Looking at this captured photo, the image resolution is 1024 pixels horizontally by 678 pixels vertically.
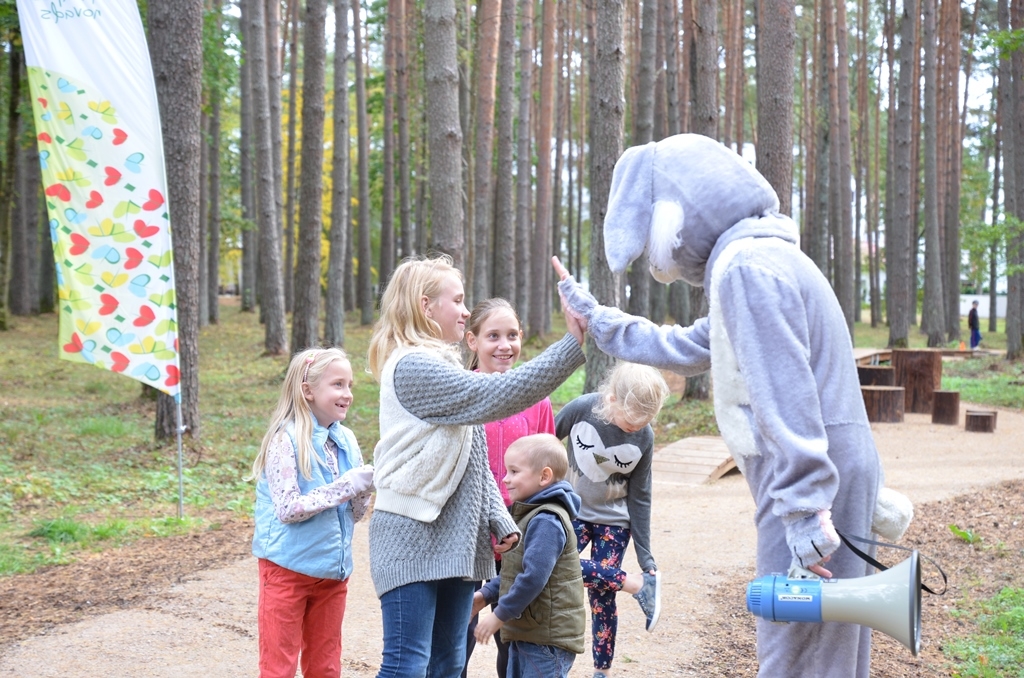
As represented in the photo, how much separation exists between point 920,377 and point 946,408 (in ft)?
5.15

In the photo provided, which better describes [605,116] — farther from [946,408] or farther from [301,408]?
[301,408]

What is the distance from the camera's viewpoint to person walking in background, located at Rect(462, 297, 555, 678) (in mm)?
3652

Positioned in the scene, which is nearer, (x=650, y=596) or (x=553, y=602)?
(x=553, y=602)

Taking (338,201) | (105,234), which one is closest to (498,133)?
(338,201)

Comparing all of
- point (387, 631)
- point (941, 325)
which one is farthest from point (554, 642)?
point (941, 325)

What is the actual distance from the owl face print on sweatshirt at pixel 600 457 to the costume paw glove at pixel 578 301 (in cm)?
150

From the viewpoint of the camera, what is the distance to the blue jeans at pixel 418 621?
2.94 meters

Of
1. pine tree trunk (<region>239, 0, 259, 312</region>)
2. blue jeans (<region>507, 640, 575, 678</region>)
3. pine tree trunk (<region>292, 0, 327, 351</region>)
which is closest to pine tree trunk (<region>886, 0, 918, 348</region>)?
pine tree trunk (<region>292, 0, 327, 351</region>)

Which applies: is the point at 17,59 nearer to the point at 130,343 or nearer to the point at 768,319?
the point at 130,343

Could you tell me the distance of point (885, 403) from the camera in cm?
1320

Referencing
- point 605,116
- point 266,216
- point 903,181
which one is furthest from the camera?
point 903,181

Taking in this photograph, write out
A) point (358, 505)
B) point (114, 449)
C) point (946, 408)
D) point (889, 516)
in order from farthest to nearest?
point (946, 408)
point (114, 449)
point (358, 505)
point (889, 516)

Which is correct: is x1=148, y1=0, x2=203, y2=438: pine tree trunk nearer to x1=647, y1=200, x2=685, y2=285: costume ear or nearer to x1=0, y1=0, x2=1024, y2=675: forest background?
x1=0, y1=0, x2=1024, y2=675: forest background

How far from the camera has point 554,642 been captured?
137 inches
